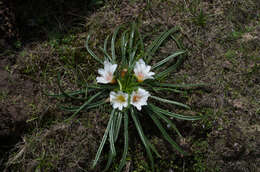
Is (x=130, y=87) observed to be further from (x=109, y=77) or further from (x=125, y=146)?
(x=125, y=146)

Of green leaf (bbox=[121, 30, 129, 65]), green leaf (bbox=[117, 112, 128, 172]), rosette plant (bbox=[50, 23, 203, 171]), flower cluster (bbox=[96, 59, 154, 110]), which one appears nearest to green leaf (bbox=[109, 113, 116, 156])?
rosette plant (bbox=[50, 23, 203, 171])

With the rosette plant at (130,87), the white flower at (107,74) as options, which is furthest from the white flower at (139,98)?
the white flower at (107,74)

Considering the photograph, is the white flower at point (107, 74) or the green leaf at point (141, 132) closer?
the white flower at point (107, 74)

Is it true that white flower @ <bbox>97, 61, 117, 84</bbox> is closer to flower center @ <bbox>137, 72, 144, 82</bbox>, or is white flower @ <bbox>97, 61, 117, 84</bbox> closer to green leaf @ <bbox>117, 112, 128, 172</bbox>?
flower center @ <bbox>137, 72, 144, 82</bbox>

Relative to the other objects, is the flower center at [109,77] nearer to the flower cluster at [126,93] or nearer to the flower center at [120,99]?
the flower cluster at [126,93]

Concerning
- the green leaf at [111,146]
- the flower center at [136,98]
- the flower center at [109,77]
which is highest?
the flower center at [109,77]

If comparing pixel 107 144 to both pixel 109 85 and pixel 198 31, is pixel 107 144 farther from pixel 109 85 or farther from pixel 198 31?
pixel 198 31

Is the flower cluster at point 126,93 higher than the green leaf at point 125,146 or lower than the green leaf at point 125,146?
higher

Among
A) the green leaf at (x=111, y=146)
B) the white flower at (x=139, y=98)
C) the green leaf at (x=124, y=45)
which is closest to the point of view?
the white flower at (x=139, y=98)

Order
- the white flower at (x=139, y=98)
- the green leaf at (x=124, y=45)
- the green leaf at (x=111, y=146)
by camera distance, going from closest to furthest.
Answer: the white flower at (x=139, y=98), the green leaf at (x=111, y=146), the green leaf at (x=124, y=45)
